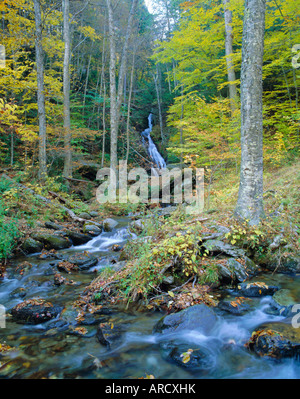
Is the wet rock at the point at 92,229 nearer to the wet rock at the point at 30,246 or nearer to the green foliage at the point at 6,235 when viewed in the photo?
the wet rock at the point at 30,246

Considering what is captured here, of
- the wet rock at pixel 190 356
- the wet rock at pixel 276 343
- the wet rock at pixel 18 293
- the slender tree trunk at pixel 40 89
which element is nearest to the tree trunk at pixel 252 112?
the wet rock at pixel 276 343

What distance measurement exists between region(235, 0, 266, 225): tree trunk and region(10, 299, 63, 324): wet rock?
409 centimetres

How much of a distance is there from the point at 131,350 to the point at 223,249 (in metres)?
2.47

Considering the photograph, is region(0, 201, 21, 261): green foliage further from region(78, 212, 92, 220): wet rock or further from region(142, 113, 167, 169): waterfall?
region(142, 113, 167, 169): waterfall

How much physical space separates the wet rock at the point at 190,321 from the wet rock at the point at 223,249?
135 centimetres

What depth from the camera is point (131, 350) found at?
301 cm

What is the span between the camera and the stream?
2609mm

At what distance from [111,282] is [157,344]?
141cm

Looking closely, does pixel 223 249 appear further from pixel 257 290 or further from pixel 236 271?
pixel 257 290

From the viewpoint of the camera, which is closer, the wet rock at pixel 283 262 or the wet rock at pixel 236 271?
the wet rock at pixel 236 271

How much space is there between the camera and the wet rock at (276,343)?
2.67 meters

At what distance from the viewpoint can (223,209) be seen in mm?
6277
